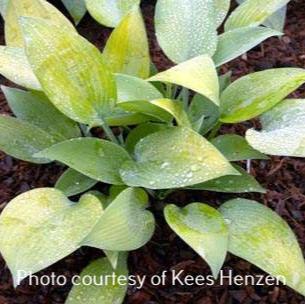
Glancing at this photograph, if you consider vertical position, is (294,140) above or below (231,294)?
above

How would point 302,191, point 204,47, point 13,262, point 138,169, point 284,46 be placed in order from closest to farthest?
point 13,262
point 138,169
point 204,47
point 302,191
point 284,46

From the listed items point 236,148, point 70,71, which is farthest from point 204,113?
point 70,71

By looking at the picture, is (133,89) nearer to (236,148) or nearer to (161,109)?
(161,109)

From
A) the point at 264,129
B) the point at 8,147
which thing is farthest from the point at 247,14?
the point at 8,147

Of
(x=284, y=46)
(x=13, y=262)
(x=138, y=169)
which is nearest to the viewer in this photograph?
(x=13, y=262)

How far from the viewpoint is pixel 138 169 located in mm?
1230

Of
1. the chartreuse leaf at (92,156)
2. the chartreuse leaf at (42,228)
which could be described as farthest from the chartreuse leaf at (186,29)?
the chartreuse leaf at (42,228)

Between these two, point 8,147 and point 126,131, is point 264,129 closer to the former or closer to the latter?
point 126,131

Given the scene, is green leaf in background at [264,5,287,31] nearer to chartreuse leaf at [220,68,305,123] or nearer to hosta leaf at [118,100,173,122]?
chartreuse leaf at [220,68,305,123]

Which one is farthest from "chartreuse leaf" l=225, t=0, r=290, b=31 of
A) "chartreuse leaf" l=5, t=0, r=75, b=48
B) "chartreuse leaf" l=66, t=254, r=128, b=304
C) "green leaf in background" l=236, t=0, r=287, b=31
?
"chartreuse leaf" l=66, t=254, r=128, b=304

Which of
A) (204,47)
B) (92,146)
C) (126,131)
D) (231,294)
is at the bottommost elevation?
(231,294)

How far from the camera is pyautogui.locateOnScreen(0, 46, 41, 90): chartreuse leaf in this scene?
131cm

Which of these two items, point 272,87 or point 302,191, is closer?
point 272,87

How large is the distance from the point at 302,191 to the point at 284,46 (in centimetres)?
55
